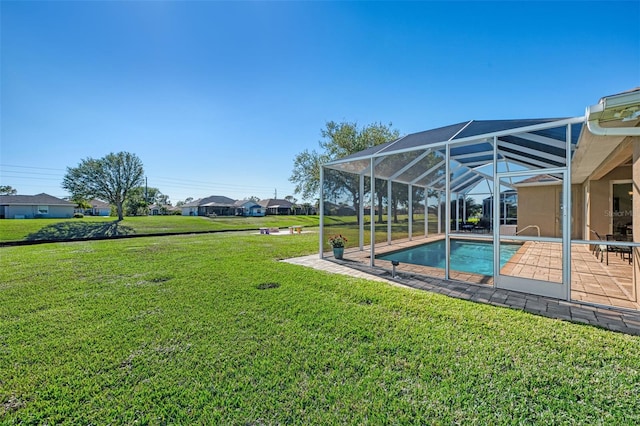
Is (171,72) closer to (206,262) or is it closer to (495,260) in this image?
(206,262)

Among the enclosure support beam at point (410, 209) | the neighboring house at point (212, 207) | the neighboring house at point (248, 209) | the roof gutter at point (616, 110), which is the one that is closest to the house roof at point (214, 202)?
the neighboring house at point (212, 207)

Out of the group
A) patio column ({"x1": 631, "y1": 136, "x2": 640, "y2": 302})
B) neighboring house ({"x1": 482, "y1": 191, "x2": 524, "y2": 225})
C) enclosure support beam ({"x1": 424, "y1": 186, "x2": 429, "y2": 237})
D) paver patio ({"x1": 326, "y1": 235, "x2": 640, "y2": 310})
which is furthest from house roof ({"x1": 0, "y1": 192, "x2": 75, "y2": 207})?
patio column ({"x1": 631, "y1": 136, "x2": 640, "y2": 302})

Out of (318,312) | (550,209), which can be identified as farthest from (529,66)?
(318,312)

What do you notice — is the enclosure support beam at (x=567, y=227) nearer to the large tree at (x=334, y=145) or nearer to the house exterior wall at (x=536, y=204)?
the house exterior wall at (x=536, y=204)

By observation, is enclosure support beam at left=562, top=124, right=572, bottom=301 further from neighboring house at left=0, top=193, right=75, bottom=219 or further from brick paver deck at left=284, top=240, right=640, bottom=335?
neighboring house at left=0, top=193, right=75, bottom=219

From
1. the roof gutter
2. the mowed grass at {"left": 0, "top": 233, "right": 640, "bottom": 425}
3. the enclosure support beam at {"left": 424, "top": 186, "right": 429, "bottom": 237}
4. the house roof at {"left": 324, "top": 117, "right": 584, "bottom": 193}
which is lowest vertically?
the mowed grass at {"left": 0, "top": 233, "right": 640, "bottom": 425}

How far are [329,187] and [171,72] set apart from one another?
336 inches

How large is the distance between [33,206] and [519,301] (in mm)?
54848

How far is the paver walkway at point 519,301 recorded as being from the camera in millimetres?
3840

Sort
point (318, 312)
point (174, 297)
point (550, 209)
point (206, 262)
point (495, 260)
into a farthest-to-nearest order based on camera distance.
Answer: point (550, 209), point (206, 262), point (495, 260), point (174, 297), point (318, 312)

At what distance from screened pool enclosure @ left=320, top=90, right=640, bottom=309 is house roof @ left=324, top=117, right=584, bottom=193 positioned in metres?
0.03

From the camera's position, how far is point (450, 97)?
12367 millimetres

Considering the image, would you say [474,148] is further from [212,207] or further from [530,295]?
[212,207]

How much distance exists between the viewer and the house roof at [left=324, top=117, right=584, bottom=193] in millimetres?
5164
